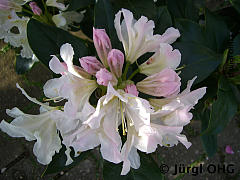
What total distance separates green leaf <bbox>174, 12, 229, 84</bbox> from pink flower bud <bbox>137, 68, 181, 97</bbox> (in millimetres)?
217

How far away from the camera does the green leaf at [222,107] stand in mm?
813

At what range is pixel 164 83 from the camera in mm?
487

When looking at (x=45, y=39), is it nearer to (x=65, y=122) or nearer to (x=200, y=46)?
(x=65, y=122)

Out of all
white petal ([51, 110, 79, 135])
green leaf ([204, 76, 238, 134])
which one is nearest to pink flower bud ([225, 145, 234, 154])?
green leaf ([204, 76, 238, 134])

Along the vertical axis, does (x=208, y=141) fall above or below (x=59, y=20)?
below

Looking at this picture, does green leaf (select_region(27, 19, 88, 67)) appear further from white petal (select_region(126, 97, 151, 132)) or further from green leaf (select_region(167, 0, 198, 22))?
green leaf (select_region(167, 0, 198, 22))

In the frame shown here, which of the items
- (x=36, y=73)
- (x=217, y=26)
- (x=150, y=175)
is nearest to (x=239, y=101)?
(x=217, y=26)

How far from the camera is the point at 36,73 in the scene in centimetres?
138

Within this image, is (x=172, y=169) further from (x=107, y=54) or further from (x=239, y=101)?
(x=107, y=54)

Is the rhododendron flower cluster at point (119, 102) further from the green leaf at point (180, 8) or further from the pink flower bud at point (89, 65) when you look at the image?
the green leaf at point (180, 8)

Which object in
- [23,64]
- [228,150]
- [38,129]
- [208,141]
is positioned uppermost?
[38,129]

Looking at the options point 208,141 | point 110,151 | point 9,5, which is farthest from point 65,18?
point 208,141

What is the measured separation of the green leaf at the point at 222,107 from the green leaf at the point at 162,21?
0.88 ft

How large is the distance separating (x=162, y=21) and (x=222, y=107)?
0.35 m
